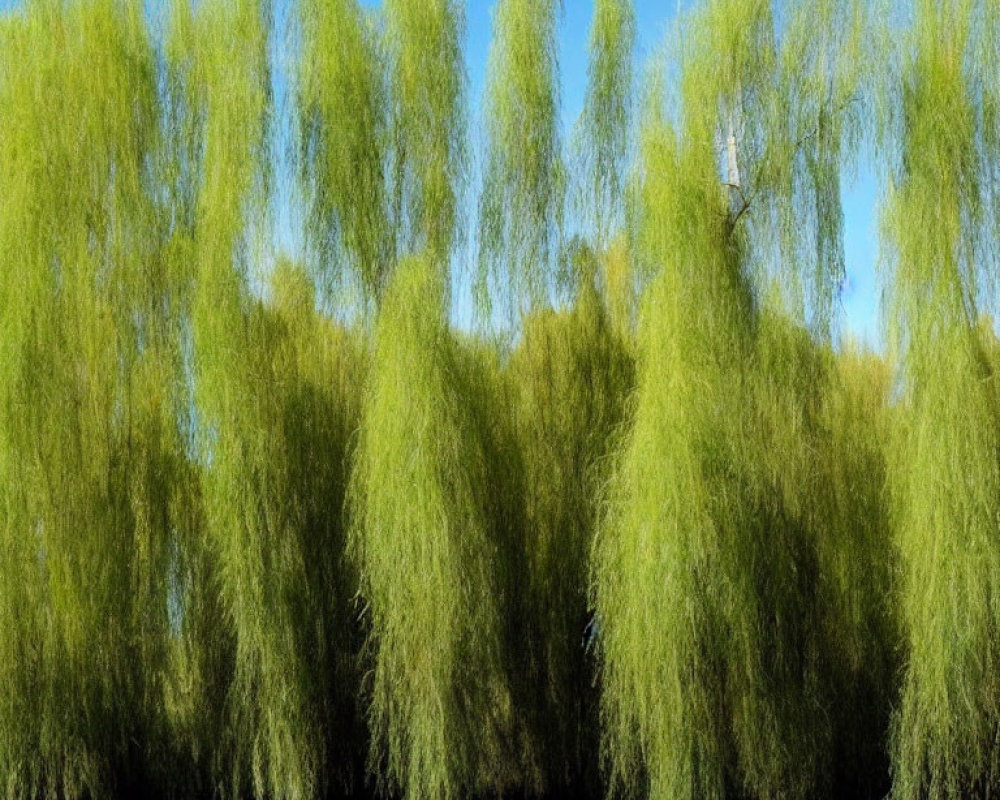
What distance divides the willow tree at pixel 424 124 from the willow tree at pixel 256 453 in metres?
0.90

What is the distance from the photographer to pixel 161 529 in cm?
750

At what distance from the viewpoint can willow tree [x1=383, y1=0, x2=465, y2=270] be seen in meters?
7.58

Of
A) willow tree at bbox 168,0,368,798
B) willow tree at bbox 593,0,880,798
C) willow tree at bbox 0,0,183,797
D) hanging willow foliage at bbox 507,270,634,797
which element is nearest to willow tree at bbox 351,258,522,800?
willow tree at bbox 168,0,368,798

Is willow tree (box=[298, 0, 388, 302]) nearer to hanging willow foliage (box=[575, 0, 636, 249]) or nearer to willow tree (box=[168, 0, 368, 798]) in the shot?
willow tree (box=[168, 0, 368, 798])

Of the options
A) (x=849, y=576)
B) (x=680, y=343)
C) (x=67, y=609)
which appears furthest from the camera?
(x=849, y=576)

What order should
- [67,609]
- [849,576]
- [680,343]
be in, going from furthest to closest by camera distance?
[849,576]
[67,609]
[680,343]

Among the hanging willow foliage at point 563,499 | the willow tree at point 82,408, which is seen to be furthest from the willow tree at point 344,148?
the hanging willow foliage at point 563,499

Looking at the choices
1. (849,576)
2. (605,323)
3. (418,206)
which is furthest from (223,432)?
(849,576)

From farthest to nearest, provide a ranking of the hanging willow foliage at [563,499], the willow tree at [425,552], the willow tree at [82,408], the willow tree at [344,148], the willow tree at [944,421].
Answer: the hanging willow foliage at [563,499] < the willow tree at [344,148] < the willow tree at [82,408] < the willow tree at [425,552] < the willow tree at [944,421]

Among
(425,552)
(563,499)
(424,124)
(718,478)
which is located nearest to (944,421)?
(718,478)

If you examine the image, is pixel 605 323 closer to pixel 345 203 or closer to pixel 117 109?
pixel 345 203

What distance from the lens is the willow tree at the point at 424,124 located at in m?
7.58

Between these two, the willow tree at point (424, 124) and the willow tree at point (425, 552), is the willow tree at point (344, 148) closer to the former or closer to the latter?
the willow tree at point (424, 124)

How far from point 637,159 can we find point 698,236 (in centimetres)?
76
